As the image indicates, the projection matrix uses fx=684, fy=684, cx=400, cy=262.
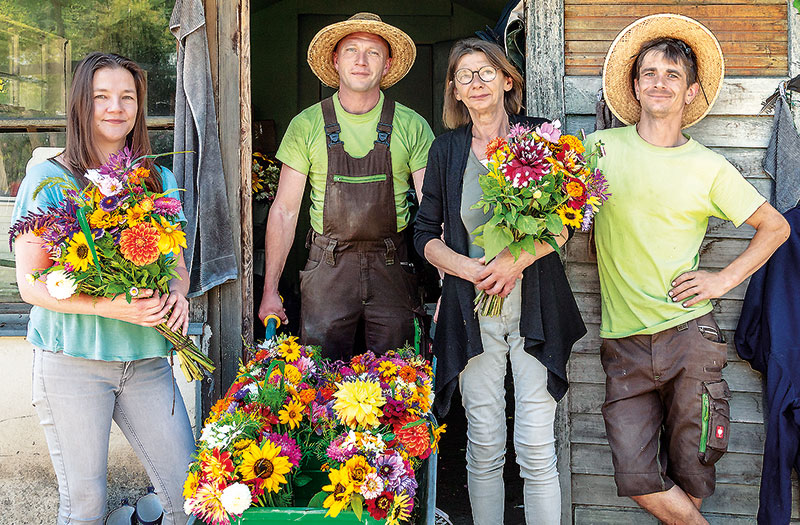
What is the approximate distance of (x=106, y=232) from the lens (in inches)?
82.4

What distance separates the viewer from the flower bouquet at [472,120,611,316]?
227 centimetres

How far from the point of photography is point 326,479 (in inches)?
91.0

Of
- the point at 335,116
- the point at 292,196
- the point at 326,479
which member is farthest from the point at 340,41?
the point at 326,479

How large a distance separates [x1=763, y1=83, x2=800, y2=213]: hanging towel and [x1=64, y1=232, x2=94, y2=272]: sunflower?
2.86 m

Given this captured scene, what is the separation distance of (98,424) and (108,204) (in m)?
0.75

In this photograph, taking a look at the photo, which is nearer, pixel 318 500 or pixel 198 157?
pixel 318 500

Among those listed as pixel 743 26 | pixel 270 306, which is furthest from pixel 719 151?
pixel 270 306

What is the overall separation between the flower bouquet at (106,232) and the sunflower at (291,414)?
1.97 ft

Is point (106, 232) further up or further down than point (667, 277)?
further up

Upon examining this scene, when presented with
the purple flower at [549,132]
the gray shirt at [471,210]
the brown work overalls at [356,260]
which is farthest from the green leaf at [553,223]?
the brown work overalls at [356,260]

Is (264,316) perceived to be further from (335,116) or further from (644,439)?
(644,439)

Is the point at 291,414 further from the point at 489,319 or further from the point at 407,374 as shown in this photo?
the point at 489,319

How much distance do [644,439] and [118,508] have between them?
236cm

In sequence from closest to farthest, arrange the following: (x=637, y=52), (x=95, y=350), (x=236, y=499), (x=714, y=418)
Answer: (x=236, y=499) < (x=95, y=350) < (x=714, y=418) < (x=637, y=52)
